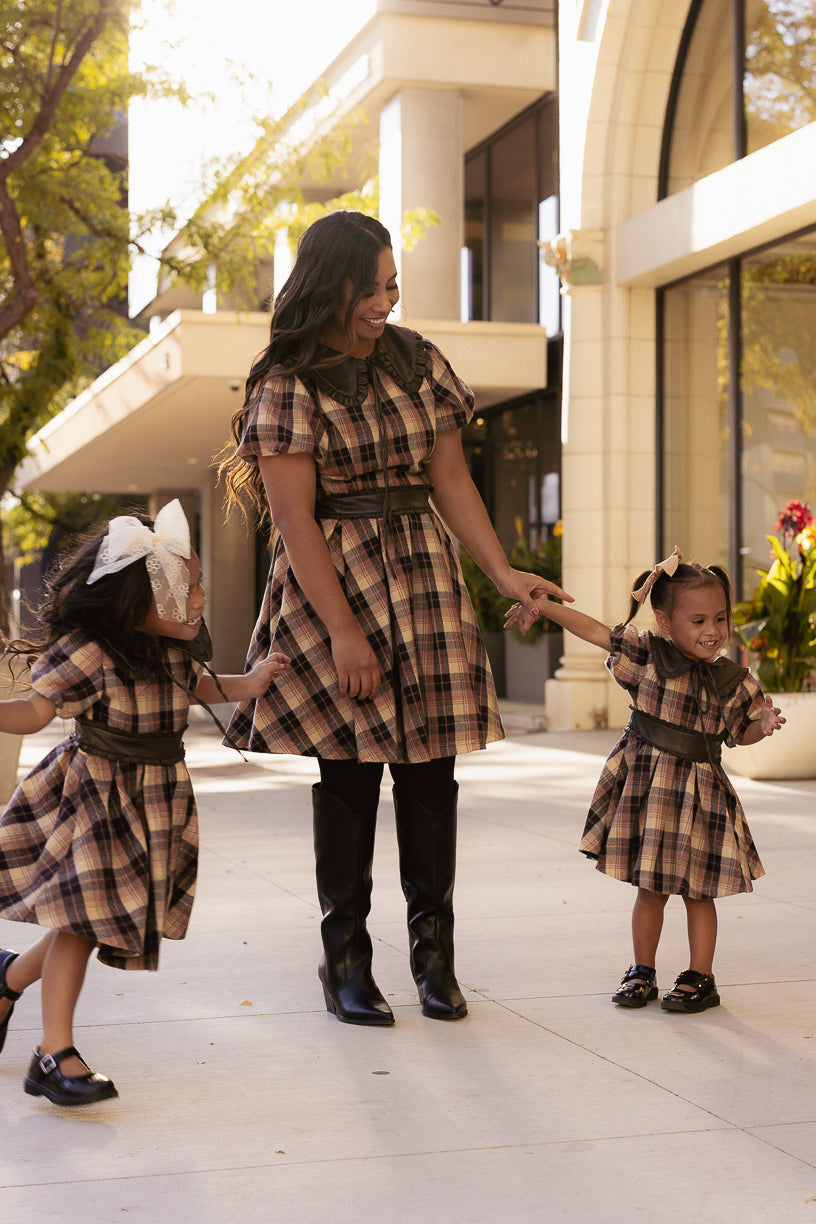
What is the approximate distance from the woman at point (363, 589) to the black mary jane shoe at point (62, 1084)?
789mm

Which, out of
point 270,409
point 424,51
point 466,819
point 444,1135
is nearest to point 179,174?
point 424,51

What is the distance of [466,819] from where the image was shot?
7.68 m

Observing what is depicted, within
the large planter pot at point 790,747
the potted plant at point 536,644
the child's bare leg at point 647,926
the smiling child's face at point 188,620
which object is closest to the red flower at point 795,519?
the large planter pot at point 790,747

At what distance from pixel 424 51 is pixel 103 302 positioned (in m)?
4.43

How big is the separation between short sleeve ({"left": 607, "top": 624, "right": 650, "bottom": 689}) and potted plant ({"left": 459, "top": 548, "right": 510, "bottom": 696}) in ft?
36.9

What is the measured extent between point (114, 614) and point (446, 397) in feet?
3.71

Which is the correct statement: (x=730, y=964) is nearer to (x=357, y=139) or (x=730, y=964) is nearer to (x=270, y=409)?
(x=270, y=409)

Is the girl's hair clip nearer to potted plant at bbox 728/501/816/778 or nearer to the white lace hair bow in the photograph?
the white lace hair bow

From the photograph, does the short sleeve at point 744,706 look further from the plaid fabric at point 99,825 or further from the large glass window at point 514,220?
the large glass window at point 514,220

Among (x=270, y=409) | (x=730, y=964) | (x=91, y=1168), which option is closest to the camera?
(x=91, y=1168)

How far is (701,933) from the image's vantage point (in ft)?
12.9

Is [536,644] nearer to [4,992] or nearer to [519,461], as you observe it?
[519,461]

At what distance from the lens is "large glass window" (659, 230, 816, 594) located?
11.3 metres

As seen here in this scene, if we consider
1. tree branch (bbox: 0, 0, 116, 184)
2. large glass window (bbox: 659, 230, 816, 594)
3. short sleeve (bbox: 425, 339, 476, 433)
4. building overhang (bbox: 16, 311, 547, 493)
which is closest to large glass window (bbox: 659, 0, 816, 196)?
large glass window (bbox: 659, 230, 816, 594)
